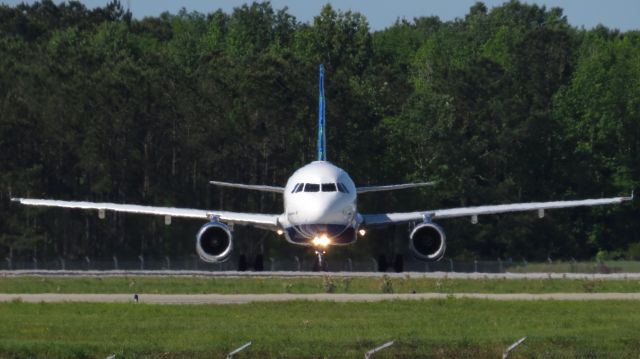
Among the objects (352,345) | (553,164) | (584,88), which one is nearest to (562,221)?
(553,164)

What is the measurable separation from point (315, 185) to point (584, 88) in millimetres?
48392

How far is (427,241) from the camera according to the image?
236 feet

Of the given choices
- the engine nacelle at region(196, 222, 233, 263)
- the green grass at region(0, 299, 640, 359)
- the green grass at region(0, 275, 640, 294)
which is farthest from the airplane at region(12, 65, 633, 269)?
the green grass at region(0, 299, 640, 359)

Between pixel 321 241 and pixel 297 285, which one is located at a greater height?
pixel 321 241

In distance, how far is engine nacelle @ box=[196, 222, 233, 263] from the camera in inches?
2790

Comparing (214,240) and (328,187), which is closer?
(328,187)

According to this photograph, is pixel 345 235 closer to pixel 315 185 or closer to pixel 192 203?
pixel 315 185

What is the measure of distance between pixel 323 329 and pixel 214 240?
102 ft

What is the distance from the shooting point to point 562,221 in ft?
341

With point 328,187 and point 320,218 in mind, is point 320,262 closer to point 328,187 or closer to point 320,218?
point 320,218

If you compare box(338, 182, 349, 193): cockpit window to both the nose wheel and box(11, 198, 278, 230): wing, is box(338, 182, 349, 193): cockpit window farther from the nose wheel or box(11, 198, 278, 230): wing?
box(11, 198, 278, 230): wing

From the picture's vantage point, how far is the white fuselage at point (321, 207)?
68125 millimetres

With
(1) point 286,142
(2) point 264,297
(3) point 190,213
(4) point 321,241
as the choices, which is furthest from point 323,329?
(1) point 286,142

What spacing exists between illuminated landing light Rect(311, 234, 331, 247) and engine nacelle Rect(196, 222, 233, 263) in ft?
11.5
